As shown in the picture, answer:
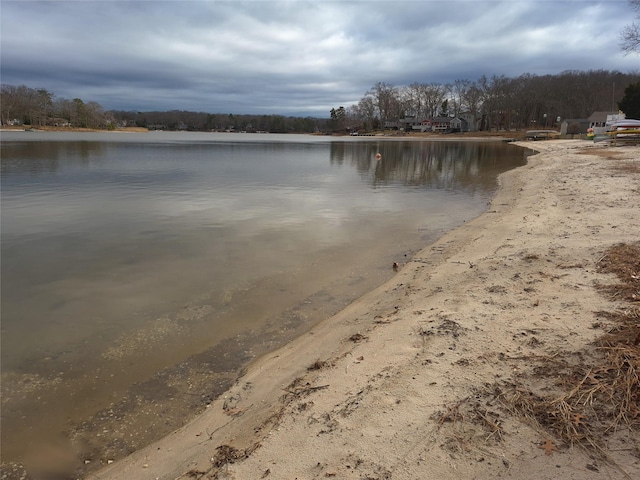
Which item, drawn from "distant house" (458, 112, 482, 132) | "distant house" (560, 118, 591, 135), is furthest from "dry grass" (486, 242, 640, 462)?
"distant house" (458, 112, 482, 132)

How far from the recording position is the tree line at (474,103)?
106m

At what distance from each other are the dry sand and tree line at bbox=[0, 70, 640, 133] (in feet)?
350

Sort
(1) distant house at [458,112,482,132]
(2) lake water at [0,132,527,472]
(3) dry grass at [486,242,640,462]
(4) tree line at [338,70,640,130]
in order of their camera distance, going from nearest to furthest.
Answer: (3) dry grass at [486,242,640,462] < (2) lake water at [0,132,527,472] < (4) tree line at [338,70,640,130] < (1) distant house at [458,112,482,132]

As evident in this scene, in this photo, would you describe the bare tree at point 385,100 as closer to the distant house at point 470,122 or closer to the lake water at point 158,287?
the distant house at point 470,122

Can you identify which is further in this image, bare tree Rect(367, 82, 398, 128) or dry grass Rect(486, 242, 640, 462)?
bare tree Rect(367, 82, 398, 128)

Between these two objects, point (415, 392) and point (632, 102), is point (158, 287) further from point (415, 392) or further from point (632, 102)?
point (632, 102)

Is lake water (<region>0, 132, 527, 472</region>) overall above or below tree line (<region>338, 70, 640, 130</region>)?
below

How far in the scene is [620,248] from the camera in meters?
6.68

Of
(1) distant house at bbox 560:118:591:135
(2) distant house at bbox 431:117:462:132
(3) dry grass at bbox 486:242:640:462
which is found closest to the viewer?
(3) dry grass at bbox 486:242:640:462

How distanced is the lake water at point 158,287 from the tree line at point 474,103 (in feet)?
337

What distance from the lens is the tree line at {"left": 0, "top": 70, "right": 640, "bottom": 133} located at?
106 m

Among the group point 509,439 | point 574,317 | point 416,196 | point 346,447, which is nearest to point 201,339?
point 346,447

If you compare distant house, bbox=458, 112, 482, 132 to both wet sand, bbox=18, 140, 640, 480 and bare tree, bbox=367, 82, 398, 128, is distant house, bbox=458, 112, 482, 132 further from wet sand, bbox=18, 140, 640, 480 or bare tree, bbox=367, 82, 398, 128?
wet sand, bbox=18, 140, 640, 480

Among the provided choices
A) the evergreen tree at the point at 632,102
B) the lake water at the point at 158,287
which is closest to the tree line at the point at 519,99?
the evergreen tree at the point at 632,102
